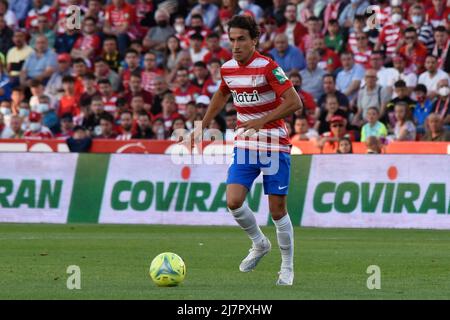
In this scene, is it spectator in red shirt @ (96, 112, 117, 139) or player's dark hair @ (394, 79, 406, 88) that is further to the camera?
spectator in red shirt @ (96, 112, 117, 139)

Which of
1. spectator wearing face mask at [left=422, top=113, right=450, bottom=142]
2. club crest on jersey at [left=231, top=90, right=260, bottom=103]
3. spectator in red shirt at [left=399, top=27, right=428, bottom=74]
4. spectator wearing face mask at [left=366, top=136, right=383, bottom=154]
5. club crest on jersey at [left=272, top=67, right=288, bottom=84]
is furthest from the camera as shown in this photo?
spectator in red shirt at [left=399, top=27, right=428, bottom=74]

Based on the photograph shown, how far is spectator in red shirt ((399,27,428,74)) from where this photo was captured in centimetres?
2209

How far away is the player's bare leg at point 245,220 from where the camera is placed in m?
11.0

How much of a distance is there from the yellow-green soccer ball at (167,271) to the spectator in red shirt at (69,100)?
14.0 m

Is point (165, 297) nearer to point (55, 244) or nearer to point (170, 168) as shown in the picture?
point (55, 244)

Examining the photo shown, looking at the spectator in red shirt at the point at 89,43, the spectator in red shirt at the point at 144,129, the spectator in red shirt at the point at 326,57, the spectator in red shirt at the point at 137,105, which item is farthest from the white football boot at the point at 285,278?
the spectator in red shirt at the point at 89,43

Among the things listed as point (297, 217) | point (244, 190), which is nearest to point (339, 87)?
point (297, 217)

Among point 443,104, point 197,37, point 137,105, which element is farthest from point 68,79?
point 443,104

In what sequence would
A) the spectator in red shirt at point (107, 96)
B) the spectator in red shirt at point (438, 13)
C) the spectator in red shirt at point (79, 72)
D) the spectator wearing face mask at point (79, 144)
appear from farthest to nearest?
the spectator in red shirt at point (79, 72) → the spectator in red shirt at point (107, 96) → the spectator in red shirt at point (438, 13) → the spectator wearing face mask at point (79, 144)

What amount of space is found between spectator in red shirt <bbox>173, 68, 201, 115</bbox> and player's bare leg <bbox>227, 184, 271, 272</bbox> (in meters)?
12.0

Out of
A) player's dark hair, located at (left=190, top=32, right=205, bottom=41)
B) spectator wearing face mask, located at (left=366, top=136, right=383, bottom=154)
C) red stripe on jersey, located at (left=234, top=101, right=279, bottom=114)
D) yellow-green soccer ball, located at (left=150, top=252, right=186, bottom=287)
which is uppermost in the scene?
red stripe on jersey, located at (left=234, top=101, right=279, bottom=114)

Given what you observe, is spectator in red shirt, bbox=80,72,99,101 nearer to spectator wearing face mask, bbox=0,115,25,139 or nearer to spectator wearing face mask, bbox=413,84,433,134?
spectator wearing face mask, bbox=0,115,25,139

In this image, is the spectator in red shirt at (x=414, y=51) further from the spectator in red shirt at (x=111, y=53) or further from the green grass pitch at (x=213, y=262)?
the spectator in red shirt at (x=111, y=53)

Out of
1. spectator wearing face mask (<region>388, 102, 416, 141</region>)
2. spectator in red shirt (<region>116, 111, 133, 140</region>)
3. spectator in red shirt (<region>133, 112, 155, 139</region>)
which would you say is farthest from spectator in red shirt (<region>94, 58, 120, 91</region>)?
spectator wearing face mask (<region>388, 102, 416, 141</region>)
